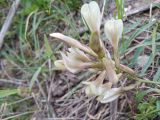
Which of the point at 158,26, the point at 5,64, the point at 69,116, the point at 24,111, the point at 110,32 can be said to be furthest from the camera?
the point at 5,64

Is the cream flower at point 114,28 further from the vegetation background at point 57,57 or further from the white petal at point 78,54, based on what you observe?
the vegetation background at point 57,57

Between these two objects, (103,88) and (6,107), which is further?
(6,107)

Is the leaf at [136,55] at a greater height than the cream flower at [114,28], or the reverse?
the cream flower at [114,28]

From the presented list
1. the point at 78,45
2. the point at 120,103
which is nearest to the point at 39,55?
the point at 120,103

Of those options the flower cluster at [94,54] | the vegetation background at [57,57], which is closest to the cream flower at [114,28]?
the flower cluster at [94,54]

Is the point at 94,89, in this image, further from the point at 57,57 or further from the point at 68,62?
the point at 57,57

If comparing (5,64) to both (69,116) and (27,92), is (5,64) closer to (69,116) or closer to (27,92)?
(27,92)

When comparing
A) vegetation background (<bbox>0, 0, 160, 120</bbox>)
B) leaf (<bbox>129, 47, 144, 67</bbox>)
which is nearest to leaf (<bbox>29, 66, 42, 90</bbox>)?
vegetation background (<bbox>0, 0, 160, 120</bbox>)

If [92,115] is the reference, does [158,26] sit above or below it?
above

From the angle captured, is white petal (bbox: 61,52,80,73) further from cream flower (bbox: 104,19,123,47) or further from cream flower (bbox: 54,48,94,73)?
cream flower (bbox: 104,19,123,47)
